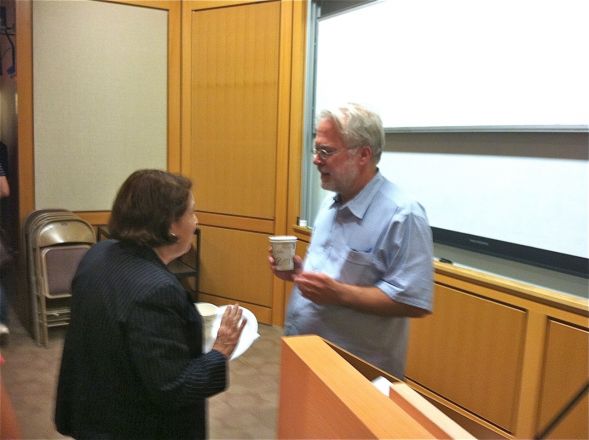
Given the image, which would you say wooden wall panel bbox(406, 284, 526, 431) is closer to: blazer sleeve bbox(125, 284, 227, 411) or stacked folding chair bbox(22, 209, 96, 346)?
blazer sleeve bbox(125, 284, 227, 411)

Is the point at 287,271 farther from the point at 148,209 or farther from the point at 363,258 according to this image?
the point at 148,209

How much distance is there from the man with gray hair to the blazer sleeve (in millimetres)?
492

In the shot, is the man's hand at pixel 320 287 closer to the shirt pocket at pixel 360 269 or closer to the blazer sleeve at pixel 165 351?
the shirt pocket at pixel 360 269

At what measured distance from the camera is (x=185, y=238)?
53.7 inches

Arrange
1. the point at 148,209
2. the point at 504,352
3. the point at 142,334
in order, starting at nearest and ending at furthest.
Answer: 1. the point at 142,334
2. the point at 148,209
3. the point at 504,352

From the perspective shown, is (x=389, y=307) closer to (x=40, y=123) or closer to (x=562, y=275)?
(x=562, y=275)

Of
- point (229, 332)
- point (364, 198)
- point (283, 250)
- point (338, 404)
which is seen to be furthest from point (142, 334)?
point (364, 198)

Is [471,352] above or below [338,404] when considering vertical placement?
below

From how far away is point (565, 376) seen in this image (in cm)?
213

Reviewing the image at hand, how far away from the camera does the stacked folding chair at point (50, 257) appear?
352 cm

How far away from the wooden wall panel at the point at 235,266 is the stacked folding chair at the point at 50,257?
3.29 ft

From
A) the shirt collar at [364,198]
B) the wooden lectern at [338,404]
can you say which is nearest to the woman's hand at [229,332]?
the wooden lectern at [338,404]

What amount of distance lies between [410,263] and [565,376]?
43.5 inches

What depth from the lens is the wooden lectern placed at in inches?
31.3
